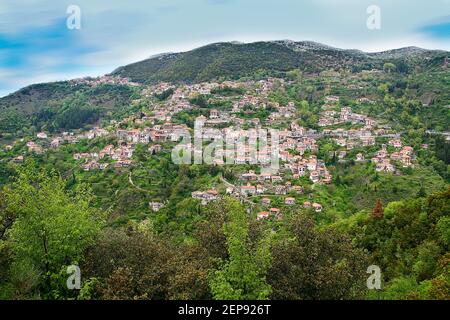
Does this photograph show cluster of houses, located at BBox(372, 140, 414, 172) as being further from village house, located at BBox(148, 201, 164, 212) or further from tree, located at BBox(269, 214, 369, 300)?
tree, located at BBox(269, 214, 369, 300)

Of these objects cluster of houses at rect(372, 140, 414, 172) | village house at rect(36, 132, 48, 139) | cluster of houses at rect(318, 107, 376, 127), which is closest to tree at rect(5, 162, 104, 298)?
cluster of houses at rect(372, 140, 414, 172)

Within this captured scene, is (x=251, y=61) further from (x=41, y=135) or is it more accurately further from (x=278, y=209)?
(x=278, y=209)

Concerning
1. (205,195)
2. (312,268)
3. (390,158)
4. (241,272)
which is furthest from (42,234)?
(390,158)

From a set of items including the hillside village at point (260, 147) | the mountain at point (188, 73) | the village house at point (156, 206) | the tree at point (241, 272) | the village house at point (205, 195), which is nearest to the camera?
the tree at point (241, 272)

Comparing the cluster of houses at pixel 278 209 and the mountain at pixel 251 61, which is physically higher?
the mountain at pixel 251 61

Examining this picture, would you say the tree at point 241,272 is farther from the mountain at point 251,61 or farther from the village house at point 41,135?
the mountain at point 251,61

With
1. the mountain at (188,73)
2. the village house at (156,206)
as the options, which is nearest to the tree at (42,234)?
the village house at (156,206)

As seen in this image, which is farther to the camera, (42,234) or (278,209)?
(278,209)

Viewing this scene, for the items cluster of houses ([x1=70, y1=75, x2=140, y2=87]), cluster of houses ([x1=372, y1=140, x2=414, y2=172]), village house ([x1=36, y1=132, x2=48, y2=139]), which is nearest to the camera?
cluster of houses ([x1=372, y1=140, x2=414, y2=172])

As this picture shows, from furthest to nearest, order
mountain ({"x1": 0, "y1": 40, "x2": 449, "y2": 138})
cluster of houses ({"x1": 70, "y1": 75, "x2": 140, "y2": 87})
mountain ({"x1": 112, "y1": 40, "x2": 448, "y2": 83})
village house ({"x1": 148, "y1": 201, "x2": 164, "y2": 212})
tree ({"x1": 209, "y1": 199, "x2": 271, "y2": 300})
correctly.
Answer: cluster of houses ({"x1": 70, "y1": 75, "x2": 140, "y2": 87}), mountain ({"x1": 112, "y1": 40, "x2": 448, "y2": 83}), mountain ({"x1": 0, "y1": 40, "x2": 449, "y2": 138}), village house ({"x1": 148, "y1": 201, "x2": 164, "y2": 212}), tree ({"x1": 209, "y1": 199, "x2": 271, "y2": 300})
